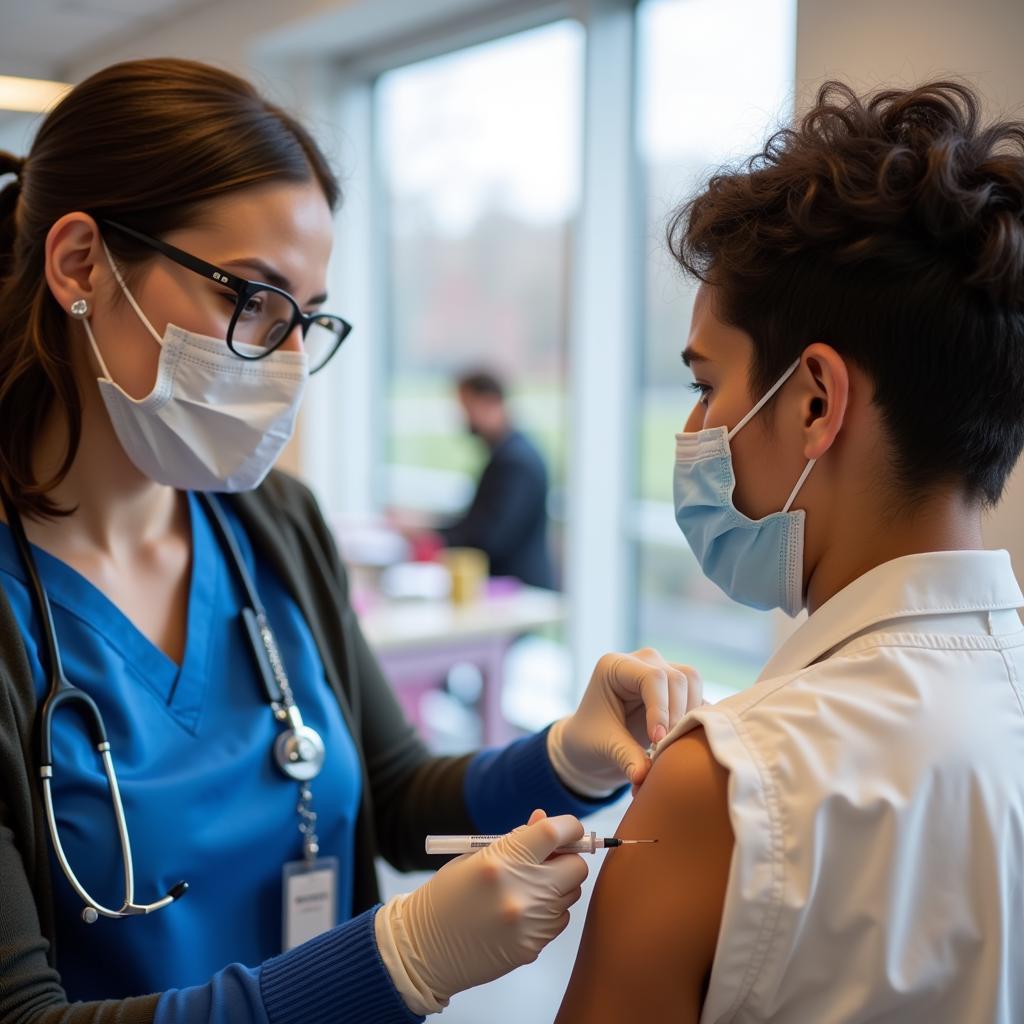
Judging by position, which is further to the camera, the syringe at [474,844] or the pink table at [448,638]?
the pink table at [448,638]

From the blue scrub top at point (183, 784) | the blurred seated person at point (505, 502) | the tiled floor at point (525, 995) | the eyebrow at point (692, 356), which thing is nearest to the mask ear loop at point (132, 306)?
the blue scrub top at point (183, 784)

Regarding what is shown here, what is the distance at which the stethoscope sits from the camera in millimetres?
1059

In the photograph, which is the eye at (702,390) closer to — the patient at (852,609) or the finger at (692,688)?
the patient at (852,609)

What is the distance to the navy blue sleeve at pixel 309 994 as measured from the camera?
0.93 metres

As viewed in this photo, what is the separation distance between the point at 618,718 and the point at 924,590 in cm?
44

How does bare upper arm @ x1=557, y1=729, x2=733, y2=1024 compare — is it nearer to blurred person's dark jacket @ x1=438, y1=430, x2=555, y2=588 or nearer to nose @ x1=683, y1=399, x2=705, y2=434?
nose @ x1=683, y1=399, x2=705, y2=434

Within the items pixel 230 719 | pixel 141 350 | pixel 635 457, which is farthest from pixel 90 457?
pixel 635 457

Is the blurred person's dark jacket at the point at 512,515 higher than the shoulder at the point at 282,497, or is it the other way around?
the shoulder at the point at 282,497

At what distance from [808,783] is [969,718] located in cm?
14

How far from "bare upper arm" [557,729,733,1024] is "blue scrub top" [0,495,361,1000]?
1.61 ft

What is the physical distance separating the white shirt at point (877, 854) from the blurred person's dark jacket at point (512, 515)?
3.65m

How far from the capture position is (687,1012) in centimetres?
81

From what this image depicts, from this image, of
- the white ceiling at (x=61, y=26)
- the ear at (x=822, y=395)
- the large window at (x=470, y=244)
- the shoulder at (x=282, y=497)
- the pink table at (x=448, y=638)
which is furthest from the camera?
the large window at (x=470, y=244)

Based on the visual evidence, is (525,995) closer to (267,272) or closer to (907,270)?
(267,272)
